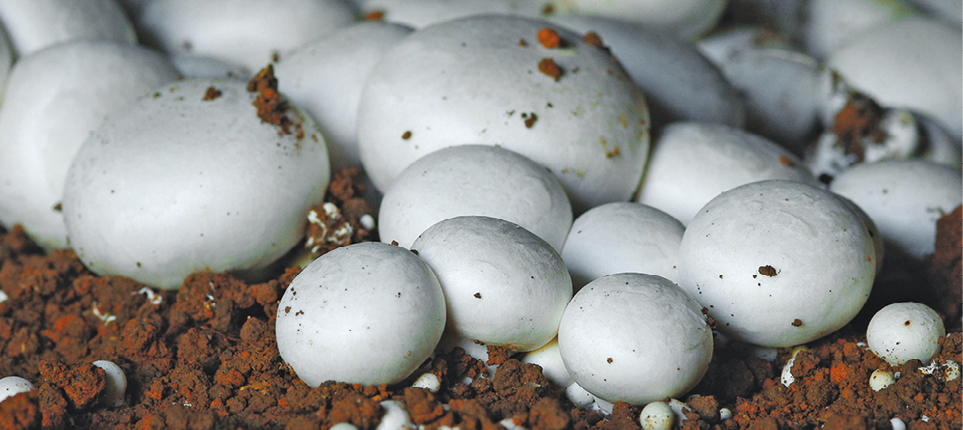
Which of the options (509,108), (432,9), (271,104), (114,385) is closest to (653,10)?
(432,9)

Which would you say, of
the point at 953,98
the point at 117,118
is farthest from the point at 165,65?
the point at 953,98

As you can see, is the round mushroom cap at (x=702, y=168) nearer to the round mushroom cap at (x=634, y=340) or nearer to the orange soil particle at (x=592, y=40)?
the orange soil particle at (x=592, y=40)

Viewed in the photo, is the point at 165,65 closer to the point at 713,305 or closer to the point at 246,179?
the point at 246,179

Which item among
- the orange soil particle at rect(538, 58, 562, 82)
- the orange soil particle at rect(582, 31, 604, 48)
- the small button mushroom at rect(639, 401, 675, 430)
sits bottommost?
the small button mushroom at rect(639, 401, 675, 430)

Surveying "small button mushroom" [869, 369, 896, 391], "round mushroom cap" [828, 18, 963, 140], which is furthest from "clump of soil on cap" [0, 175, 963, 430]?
"round mushroom cap" [828, 18, 963, 140]

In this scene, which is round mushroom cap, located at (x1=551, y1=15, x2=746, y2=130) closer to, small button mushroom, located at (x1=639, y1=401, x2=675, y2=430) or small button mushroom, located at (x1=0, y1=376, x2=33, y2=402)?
small button mushroom, located at (x1=639, y1=401, x2=675, y2=430)
